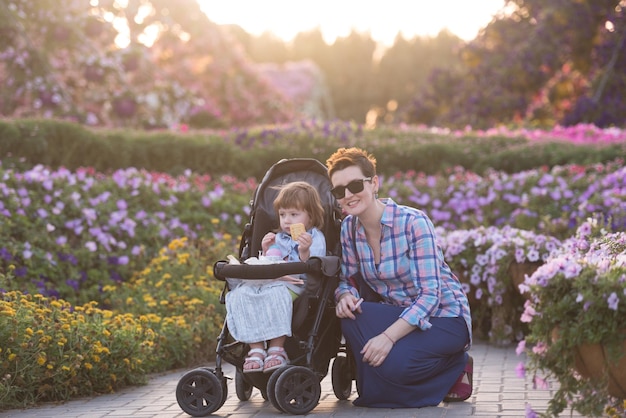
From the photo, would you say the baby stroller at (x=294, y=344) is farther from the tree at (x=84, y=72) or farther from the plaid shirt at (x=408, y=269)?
the tree at (x=84, y=72)

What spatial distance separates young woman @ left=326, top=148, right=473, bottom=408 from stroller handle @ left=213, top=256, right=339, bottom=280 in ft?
0.85

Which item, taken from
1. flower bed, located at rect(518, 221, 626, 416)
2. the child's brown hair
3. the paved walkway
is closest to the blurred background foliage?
the paved walkway

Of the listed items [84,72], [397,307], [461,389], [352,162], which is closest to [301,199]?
[352,162]

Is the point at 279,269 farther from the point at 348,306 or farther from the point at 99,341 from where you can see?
the point at 99,341

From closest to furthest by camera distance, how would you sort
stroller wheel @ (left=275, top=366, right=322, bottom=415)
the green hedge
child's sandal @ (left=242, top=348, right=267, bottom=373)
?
stroller wheel @ (left=275, top=366, right=322, bottom=415) < child's sandal @ (left=242, top=348, right=267, bottom=373) < the green hedge

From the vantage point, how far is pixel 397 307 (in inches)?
191

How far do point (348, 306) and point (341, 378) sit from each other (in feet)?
1.62

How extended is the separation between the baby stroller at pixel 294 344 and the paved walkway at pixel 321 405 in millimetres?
123

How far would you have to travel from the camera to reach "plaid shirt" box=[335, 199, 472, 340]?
474cm

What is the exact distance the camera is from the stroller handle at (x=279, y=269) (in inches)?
182

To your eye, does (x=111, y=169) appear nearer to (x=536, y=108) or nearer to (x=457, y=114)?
(x=457, y=114)

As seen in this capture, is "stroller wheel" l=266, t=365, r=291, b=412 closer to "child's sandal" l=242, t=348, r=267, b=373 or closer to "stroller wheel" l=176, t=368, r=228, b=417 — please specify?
"child's sandal" l=242, t=348, r=267, b=373

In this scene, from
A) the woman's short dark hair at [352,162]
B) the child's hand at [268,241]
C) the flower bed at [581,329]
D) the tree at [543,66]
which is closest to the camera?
the flower bed at [581,329]

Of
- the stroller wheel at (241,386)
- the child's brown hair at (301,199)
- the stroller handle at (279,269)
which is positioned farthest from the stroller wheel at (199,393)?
the child's brown hair at (301,199)
